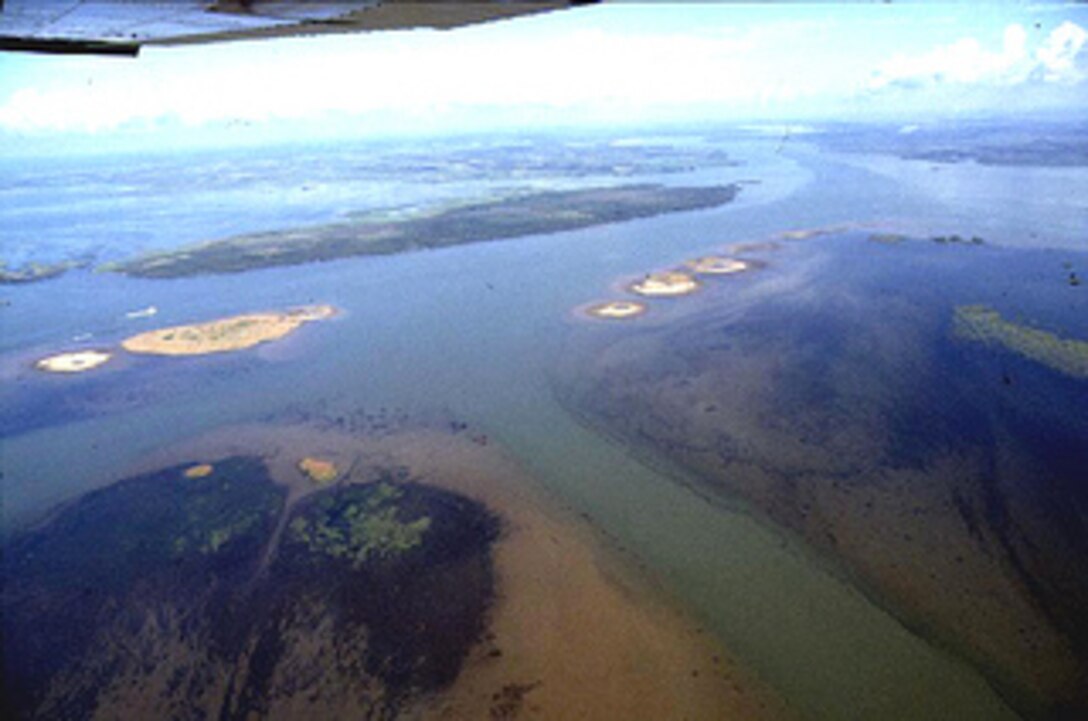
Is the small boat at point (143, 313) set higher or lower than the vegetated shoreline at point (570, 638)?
lower

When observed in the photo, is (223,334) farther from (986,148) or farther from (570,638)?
(986,148)

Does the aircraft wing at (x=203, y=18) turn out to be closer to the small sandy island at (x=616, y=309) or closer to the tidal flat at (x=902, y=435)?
the tidal flat at (x=902, y=435)

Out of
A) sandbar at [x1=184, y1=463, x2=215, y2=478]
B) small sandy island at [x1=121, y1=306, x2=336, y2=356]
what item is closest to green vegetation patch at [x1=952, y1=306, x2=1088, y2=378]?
sandbar at [x1=184, y1=463, x2=215, y2=478]

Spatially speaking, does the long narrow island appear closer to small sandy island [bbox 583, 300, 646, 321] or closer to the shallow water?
the shallow water

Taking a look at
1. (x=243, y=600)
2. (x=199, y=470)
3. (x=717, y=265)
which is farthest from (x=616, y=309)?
(x=243, y=600)

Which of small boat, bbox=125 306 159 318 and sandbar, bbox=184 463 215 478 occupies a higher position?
sandbar, bbox=184 463 215 478

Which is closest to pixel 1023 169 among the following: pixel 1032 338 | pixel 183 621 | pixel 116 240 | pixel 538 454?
pixel 1032 338

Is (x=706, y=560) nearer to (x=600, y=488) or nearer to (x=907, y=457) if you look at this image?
(x=600, y=488)

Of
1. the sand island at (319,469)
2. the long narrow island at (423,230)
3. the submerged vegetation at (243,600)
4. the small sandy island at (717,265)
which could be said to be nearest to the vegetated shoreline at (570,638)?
the sand island at (319,469)
